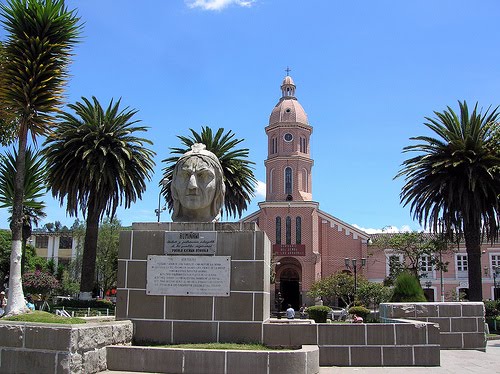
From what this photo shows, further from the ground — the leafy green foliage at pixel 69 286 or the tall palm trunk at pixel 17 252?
the tall palm trunk at pixel 17 252

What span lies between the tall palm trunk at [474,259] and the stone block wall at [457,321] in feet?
38.6

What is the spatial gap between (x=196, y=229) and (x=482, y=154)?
19900 mm

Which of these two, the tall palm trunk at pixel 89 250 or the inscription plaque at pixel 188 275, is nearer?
the inscription plaque at pixel 188 275

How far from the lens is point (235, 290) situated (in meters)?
9.17

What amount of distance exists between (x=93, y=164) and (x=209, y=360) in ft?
72.8

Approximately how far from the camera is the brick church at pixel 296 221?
186 feet

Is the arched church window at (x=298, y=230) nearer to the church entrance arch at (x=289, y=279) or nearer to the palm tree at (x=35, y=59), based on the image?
the church entrance arch at (x=289, y=279)

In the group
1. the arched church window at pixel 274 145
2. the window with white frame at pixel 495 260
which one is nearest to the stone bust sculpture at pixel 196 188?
the arched church window at pixel 274 145

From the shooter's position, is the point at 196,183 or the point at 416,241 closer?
the point at 196,183

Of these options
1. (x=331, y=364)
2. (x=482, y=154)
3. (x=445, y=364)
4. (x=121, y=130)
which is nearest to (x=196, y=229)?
(x=331, y=364)

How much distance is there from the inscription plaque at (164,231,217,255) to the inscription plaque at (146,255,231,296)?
10 centimetres

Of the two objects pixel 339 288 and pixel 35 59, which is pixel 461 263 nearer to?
pixel 339 288

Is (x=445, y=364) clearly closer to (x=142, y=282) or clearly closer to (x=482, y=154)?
(x=142, y=282)

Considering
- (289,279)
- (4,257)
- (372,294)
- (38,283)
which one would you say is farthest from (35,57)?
(4,257)
